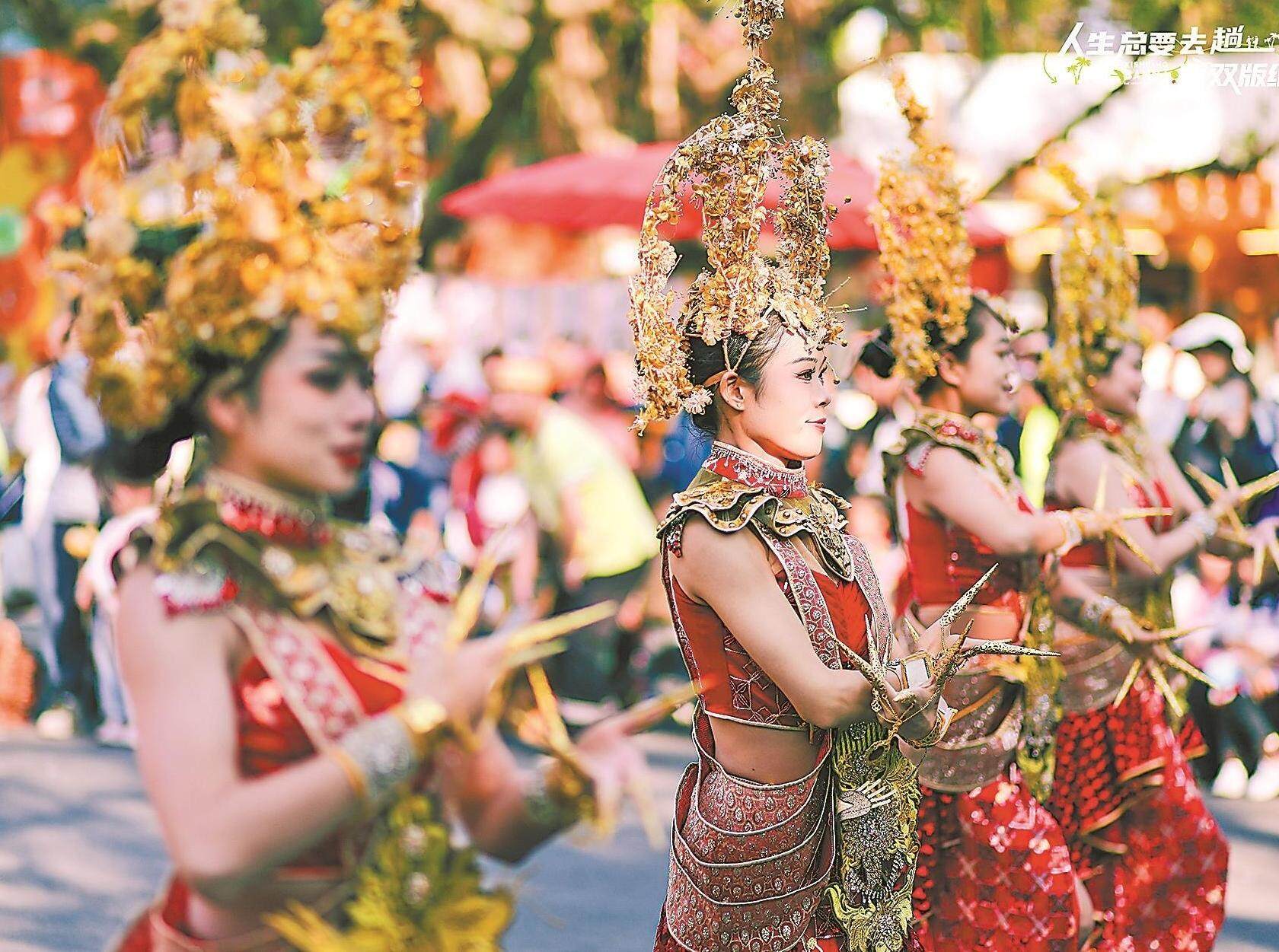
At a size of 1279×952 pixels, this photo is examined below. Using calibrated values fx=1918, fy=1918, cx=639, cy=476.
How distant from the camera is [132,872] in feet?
22.5

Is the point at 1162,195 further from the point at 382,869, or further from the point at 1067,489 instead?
the point at 382,869

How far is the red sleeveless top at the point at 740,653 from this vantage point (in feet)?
11.4

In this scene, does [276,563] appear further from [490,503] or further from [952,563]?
[490,503]

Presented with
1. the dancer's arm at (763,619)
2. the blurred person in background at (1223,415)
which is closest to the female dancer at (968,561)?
the dancer's arm at (763,619)

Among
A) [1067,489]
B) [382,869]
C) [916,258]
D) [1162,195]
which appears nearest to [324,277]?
[382,869]

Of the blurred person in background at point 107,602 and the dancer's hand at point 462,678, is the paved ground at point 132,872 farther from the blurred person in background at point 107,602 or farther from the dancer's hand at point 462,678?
the dancer's hand at point 462,678

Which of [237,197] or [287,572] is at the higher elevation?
[237,197]

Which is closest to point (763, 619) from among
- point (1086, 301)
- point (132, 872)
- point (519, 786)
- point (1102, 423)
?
point (519, 786)

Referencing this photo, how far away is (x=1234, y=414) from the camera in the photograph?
8.56 metres

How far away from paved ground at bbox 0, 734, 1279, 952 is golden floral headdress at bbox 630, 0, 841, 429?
Result: 89.8 inches

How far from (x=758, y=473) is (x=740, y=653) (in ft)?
1.12

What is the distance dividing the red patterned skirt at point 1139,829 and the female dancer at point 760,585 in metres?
1.64

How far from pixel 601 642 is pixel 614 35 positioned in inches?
268

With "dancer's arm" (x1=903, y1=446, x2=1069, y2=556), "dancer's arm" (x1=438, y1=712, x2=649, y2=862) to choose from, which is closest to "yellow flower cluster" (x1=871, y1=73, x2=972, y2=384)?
"dancer's arm" (x1=903, y1=446, x2=1069, y2=556)
